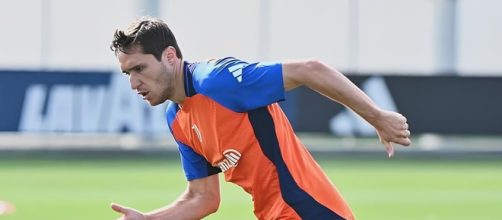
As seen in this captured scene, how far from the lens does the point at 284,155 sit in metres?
5.27

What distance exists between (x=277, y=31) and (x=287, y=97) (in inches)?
137

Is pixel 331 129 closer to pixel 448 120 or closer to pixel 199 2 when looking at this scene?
pixel 448 120

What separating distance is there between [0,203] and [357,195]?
145 inches

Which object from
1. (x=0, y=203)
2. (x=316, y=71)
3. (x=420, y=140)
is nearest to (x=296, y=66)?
(x=316, y=71)

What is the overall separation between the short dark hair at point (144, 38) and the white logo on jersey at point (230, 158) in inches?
20.2

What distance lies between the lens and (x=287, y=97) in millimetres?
17828

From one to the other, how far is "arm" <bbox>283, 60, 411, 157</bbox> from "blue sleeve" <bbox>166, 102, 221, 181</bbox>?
32.2 inches

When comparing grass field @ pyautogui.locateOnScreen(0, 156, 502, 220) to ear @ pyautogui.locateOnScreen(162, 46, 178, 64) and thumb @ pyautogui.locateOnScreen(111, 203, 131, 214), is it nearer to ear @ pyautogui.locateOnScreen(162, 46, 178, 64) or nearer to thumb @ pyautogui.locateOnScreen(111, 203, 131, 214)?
thumb @ pyautogui.locateOnScreen(111, 203, 131, 214)

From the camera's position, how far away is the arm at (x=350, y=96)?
16.7 feet

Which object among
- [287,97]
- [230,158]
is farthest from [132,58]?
[287,97]

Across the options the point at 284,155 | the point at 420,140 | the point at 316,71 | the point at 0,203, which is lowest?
the point at 420,140

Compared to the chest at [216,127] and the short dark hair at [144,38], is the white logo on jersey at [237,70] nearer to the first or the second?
the chest at [216,127]

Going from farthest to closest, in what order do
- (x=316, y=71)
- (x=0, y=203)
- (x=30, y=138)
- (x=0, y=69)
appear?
1. (x=30, y=138)
2. (x=0, y=69)
3. (x=0, y=203)
4. (x=316, y=71)

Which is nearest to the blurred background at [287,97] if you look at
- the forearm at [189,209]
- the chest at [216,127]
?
the forearm at [189,209]
